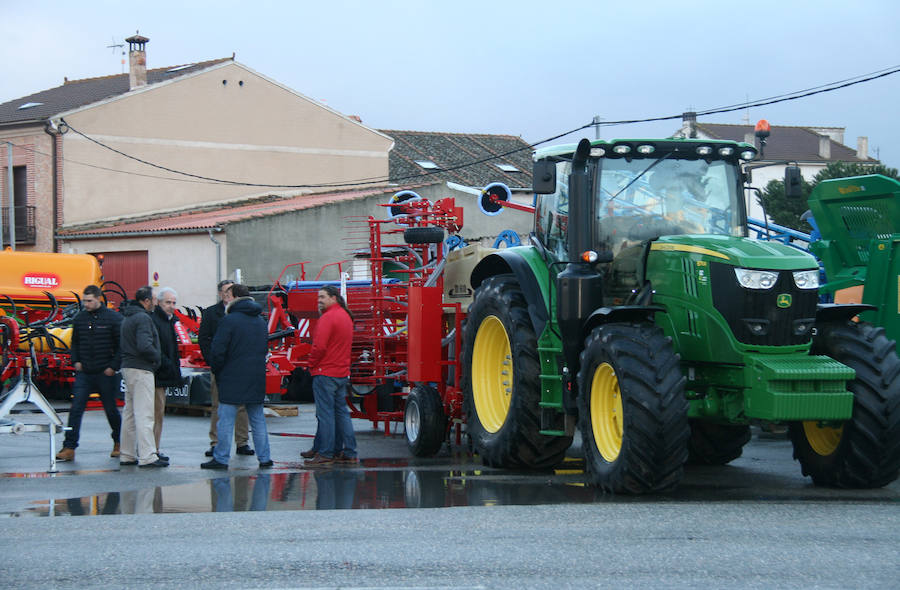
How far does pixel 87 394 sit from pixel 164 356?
909 millimetres

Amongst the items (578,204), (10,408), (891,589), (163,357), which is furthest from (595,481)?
(10,408)

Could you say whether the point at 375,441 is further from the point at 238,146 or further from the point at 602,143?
the point at 238,146

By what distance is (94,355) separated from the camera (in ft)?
39.8

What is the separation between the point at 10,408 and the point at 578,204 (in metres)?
5.93

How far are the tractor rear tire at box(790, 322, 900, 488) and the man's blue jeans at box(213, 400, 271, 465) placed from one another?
16.7 ft

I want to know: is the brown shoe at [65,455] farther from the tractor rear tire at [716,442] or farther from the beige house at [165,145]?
the beige house at [165,145]

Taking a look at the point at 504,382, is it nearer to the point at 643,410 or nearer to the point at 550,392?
the point at 550,392

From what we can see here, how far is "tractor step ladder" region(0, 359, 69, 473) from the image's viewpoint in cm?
1127

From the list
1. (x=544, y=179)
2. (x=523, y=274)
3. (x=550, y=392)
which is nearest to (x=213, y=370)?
(x=523, y=274)

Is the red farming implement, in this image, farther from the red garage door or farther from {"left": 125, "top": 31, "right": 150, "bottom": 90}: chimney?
{"left": 125, "top": 31, "right": 150, "bottom": 90}: chimney

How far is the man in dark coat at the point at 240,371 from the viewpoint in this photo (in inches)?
454

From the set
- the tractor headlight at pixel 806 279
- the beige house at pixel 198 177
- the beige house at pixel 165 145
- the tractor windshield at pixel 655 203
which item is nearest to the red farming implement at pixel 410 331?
the tractor windshield at pixel 655 203

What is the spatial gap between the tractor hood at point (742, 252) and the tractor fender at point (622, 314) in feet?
1.87

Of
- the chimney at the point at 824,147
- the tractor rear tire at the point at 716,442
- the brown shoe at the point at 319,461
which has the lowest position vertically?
the brown shoe at the point at 319,461
